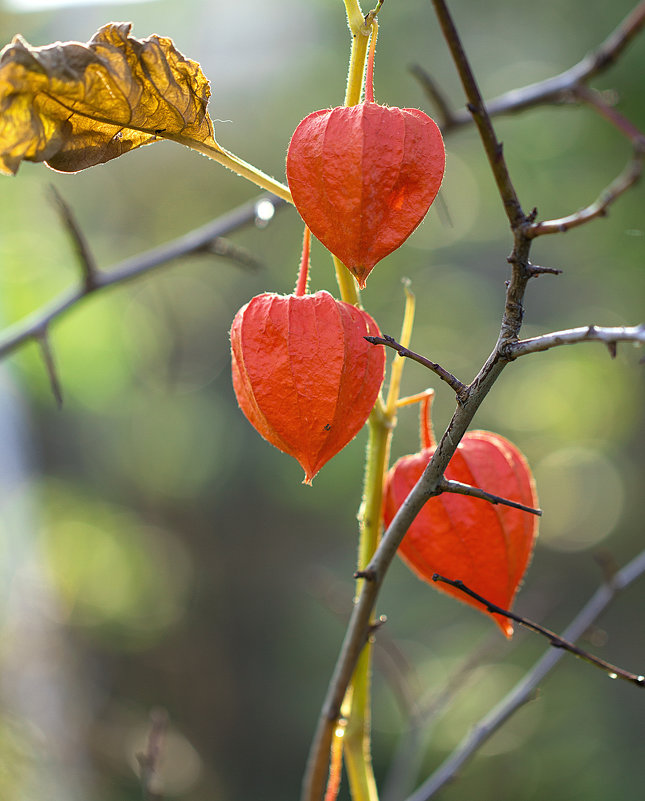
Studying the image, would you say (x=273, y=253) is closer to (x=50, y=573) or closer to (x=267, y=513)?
(x=267, y=513)

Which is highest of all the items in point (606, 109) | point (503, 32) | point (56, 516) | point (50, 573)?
point (503, 32)

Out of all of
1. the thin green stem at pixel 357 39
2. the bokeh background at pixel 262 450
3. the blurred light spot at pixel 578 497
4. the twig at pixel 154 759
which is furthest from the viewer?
the blurred light spot at pixel 578 497

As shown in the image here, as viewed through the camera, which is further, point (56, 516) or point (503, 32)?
point (56, 516)

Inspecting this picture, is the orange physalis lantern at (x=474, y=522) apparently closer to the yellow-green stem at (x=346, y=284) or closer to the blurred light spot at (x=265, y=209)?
the yellow-green stem at (x=346, y=284)

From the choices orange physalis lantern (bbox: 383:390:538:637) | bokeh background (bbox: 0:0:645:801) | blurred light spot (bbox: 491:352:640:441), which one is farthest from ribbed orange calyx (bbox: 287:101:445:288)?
blurred light spot (bbox: 491:352:640:441)

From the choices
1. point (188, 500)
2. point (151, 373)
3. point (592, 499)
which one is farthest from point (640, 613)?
point (151, 373)

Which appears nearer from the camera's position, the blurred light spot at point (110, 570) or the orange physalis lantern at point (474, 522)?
the orange physalis lantern at point (474, 522)

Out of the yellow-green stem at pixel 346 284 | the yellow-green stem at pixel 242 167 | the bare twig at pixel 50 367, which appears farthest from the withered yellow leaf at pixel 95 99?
the bare twig at pixel 50 367

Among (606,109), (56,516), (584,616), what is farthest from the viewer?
(56,516)
